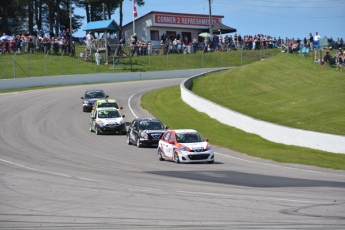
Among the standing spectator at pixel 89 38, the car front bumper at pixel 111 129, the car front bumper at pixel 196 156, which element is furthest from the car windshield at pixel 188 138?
the standing spectator at pixel 89 38

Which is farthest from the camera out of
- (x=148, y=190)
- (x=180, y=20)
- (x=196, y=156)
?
(x=180, y=20)

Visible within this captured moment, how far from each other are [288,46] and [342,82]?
16111 mm

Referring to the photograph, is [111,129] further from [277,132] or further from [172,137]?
[277,132]

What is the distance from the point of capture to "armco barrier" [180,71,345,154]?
24.7m

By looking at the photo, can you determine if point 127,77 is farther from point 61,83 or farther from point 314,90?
point 314,90

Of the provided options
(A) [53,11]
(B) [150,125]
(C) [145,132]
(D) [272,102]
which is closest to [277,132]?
(B) [150,125]

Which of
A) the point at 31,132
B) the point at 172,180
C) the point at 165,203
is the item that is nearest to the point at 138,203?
the point at 165,203

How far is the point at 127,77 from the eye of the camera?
60.6 meters

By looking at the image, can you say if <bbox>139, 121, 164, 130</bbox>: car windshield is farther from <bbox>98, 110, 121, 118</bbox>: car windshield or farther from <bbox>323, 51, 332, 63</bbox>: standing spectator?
<bbox>323, 51, 332, 63</bbox>: standing spectator

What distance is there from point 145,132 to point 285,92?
59.1 feet

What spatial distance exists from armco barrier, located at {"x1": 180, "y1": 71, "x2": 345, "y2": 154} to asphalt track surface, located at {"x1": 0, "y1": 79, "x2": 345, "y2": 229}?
3362 mm

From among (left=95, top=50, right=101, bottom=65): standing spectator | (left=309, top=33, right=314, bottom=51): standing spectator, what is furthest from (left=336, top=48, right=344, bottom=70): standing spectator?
(left=95, top=50, right=101, bottom=65): standing spectator

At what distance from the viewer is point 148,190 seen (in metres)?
14.2

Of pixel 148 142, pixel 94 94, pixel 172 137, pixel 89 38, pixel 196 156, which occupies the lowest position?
pixel 148 142
